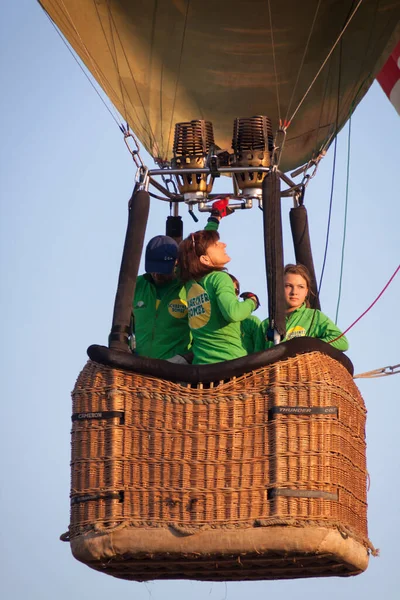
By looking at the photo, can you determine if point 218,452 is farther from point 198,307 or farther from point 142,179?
point 142,179

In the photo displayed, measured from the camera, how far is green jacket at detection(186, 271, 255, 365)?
635 centimetres

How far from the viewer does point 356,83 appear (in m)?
7.57

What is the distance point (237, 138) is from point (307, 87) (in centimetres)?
88

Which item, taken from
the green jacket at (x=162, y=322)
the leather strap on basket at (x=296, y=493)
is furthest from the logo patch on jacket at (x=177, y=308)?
the leather strap on basket at (x=296, y=493)

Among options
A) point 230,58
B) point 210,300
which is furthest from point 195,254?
point 230,58

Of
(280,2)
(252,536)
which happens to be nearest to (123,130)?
(280,2)

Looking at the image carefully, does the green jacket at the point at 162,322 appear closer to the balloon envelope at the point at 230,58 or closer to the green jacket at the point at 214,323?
the green jacket at the point at 214,323

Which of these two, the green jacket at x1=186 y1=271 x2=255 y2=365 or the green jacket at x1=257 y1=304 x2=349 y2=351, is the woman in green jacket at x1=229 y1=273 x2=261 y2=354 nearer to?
the green jacket at x1=257 y1=304 x2=349 y2=351

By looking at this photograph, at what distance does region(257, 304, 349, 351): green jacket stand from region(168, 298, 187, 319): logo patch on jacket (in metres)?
0.38

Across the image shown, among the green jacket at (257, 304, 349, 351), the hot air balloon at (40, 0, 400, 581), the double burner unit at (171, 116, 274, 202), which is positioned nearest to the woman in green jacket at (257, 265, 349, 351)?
the green jacket at (257, 304, 349, 351)

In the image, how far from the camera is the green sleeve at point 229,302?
627 centimetres

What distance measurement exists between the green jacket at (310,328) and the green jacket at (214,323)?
170 mm

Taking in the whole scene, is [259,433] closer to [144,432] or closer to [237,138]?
[144,432]

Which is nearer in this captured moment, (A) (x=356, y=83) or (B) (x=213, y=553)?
(B) (x=213, y=553)
